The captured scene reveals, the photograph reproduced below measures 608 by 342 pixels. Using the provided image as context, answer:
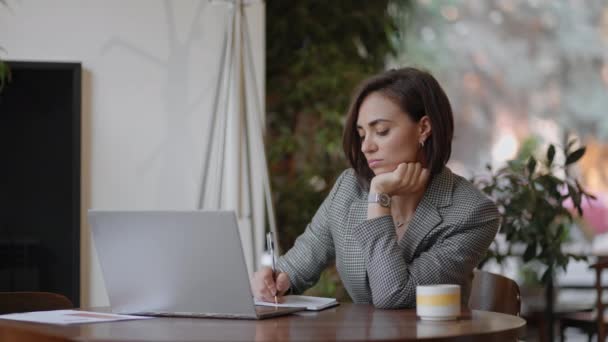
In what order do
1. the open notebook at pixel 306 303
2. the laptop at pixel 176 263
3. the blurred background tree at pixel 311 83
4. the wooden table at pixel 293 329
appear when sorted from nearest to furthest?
the wooden table at pixel 293 329 < the laptop at pixel 176 263 < the open notebook at pixel 306 303 < the blurred background tree at pixel 311 83

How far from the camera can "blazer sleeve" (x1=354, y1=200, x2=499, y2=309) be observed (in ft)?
6.18

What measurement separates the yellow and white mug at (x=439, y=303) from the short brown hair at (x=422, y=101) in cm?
57

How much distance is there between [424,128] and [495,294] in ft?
1.44

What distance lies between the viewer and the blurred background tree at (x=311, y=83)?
479cm

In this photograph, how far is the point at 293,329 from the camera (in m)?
1.52

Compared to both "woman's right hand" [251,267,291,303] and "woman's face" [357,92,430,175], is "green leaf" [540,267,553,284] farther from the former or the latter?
"woman's right hand" [251,267,291,303]

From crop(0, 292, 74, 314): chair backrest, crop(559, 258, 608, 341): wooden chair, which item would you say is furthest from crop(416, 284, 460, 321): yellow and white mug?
crop(559, 258, 608, 341): wooden chair

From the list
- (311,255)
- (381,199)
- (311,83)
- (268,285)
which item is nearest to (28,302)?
(268,285)

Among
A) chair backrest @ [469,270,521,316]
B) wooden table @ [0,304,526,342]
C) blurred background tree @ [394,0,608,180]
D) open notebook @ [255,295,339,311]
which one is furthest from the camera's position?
blurred background tree @ [394,0,608,180]

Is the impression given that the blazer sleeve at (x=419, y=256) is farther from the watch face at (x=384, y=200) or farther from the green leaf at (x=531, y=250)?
the green leaf at (x=531, y=250)

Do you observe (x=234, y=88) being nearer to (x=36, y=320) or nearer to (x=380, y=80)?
(x=380, y=80)

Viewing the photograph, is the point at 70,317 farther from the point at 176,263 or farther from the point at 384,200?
the point at 384,200

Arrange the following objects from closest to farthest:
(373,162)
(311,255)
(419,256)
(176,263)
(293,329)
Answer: (293,329) < (176,263) < (419,256) < (373,162) < (311,255)

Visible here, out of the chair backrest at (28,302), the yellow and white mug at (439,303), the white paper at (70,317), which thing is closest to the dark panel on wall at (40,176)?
the chair backrest at (28,302)
